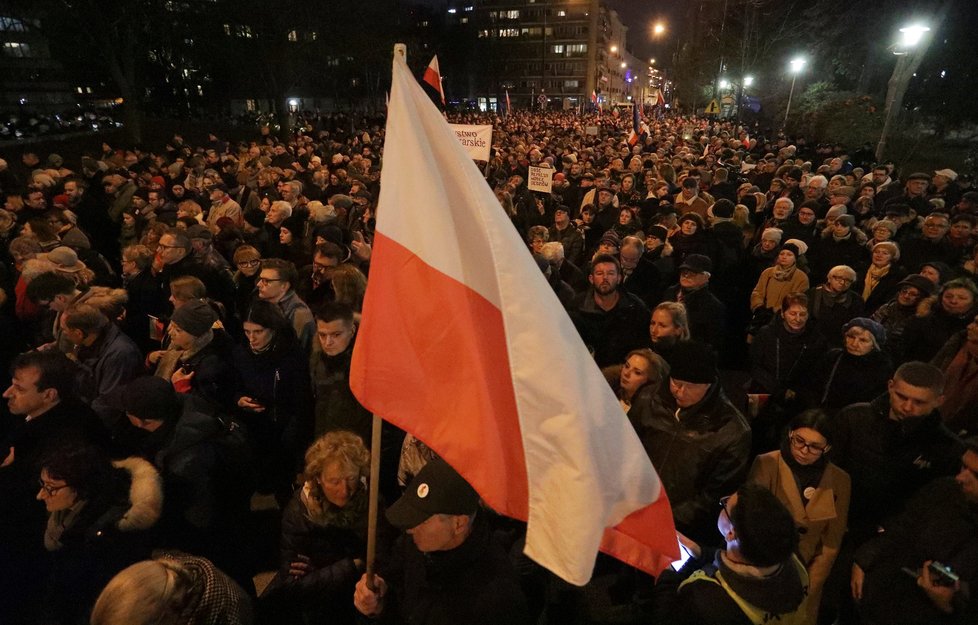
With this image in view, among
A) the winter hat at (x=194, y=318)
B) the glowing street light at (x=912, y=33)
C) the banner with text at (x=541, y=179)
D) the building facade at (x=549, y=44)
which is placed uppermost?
the building facade at (x=549, y=44)

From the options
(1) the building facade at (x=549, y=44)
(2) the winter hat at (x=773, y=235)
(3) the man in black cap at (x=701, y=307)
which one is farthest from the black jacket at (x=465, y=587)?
(1) the building facade at (x=549, y=44)

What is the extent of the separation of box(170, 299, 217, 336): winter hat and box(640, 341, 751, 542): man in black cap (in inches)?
123

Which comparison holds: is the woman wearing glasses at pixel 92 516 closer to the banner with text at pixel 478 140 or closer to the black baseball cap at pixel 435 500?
the black baseball cap at pixel 435 500

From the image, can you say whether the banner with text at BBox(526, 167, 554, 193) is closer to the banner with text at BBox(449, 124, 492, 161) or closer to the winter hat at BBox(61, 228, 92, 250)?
the banner with text at BBox(449, 124, 492, 161)

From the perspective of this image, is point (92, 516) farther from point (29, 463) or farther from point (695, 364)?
point (695, 364)

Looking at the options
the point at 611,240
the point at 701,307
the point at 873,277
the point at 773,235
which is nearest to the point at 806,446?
the point at 701,307

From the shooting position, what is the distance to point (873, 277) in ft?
19.9

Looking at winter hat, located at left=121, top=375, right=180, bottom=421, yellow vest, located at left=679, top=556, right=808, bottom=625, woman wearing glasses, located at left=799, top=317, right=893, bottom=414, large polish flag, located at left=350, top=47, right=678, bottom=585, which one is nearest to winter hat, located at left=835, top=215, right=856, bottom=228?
woman wearing glasses, located at left=799, top=317, right=893, bottom=414

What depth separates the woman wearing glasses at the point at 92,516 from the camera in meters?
2.52

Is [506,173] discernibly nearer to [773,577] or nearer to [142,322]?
[142,322]

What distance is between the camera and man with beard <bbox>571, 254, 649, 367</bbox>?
4969 mm

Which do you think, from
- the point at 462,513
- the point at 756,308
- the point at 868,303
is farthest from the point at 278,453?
the point at 868,303

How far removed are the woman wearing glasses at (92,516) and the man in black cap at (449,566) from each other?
1.20 m

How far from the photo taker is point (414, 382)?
2.13 m
